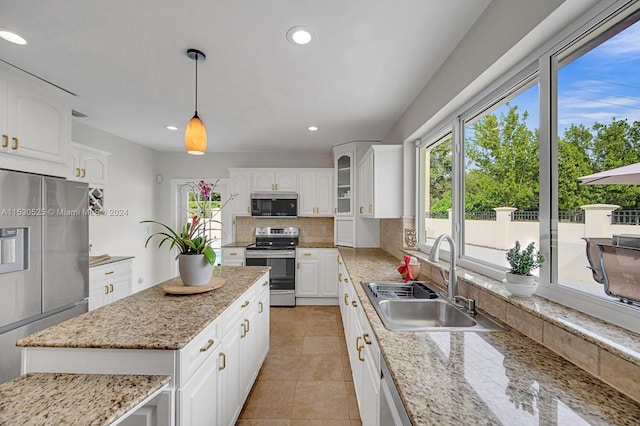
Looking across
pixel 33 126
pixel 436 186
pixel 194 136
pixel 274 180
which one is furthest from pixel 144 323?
pixel 274 180

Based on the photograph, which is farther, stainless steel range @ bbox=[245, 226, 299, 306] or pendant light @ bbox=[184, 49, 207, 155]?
stainless steel range @ bbox=[245, 226, 299, 306]

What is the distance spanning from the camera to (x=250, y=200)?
4.53 metres

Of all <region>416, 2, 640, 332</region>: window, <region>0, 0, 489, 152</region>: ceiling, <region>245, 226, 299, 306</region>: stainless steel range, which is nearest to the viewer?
<region>416, 2, 640, 332</region>: window

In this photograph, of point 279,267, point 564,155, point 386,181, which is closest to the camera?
point 564,155

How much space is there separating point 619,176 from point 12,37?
319 centimetres

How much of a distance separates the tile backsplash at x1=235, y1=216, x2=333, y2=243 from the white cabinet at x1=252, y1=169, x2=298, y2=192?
1.97 feet

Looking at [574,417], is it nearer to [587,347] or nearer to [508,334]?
[587,347]

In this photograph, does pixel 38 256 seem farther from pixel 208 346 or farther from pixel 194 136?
pixel 208 346

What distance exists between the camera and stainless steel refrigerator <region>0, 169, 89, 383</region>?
179cm

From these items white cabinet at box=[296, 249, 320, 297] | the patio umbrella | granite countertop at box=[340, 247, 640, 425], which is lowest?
white cabinet at box=[296, 249, 320, 297]

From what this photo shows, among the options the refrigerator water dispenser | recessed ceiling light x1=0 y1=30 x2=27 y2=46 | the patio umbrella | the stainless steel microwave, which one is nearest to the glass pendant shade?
recessed ceiling light x1=0 y1=30 x2=27 y2=46

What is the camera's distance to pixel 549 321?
0.99m

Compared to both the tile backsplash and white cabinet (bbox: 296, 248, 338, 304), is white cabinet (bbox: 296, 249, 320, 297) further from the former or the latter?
the tile backsplash

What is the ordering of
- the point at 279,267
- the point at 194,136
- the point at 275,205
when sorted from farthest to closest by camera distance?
1. the point at 275,205
2. the point at 279,267
3. the point at 194,136
